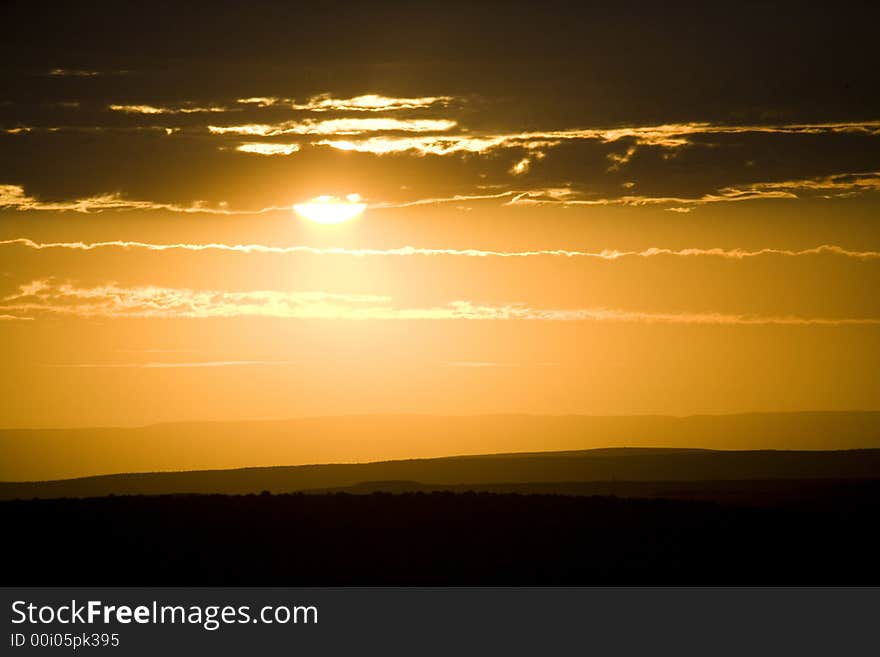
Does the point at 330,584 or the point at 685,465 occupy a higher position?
the point at 685,465

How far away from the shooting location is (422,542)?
31.9 m

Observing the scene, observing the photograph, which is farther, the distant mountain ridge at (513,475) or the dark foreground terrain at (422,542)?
the distant mountain ridge at (513,475)

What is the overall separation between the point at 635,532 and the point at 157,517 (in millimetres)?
10773

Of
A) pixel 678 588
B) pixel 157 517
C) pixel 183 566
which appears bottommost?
pixel 678 588

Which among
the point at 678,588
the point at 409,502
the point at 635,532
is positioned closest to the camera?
the point at 678,588

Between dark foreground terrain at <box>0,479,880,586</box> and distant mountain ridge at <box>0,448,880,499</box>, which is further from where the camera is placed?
distant mountain ridge at <box>0,448,880,499</box>

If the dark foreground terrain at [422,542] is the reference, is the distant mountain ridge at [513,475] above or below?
above

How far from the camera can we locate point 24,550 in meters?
A: 30.9

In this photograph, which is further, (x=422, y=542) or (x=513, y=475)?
(x=513, y=475)

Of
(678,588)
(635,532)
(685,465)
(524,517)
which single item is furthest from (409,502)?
(685,465)

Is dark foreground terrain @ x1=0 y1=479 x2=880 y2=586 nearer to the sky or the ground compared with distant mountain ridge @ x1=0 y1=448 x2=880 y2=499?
nearer to the ground

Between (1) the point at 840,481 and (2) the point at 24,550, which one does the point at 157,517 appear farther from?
(1) the point at 840,481

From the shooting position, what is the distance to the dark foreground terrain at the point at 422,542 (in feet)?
98.0

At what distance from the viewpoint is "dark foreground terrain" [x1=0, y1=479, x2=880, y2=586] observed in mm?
29859
